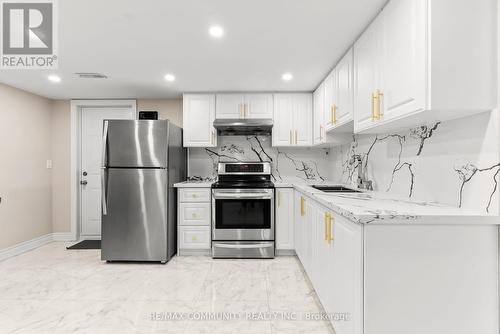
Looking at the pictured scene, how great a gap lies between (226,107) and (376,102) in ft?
7.69

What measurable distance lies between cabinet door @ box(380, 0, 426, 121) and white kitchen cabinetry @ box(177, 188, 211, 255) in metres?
2.47

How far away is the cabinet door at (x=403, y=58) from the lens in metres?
1.37

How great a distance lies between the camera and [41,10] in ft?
6.26

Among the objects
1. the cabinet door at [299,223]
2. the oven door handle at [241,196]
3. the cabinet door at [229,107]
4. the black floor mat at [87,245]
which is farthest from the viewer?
the black floor mat at [87,245]

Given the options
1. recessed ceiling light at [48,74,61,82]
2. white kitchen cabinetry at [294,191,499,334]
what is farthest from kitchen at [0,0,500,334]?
recessed ceiling light at [48,74,61,82]

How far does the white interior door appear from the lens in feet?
14.5

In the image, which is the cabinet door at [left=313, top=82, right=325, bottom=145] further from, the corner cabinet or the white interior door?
the white interior door

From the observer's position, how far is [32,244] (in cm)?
391

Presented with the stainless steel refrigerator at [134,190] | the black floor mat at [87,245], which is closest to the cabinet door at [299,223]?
the stainless steel refrigerator at [134,190]

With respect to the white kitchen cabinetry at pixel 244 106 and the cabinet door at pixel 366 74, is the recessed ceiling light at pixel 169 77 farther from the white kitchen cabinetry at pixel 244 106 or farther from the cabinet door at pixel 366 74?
the cabinet door at pixel 366 74

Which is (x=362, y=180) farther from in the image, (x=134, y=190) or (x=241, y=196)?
(x=134, y=190)

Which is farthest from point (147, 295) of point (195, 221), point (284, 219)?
point (284, 219)

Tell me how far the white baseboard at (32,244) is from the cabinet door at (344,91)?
435 cm

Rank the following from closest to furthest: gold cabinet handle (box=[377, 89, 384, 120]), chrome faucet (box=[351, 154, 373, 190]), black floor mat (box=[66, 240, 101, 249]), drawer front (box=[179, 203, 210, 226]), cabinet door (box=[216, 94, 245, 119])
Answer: gold cabinet handle (box=[377, 89, 384, 120])
chrome faucet (box=[351, 154, 373, 190])
drawer front (box=[179, 203, 210, 226])
cabinet door (box=[216, 94, 245, 119])
black floor mat (box=[66, 240, 101, 249])
